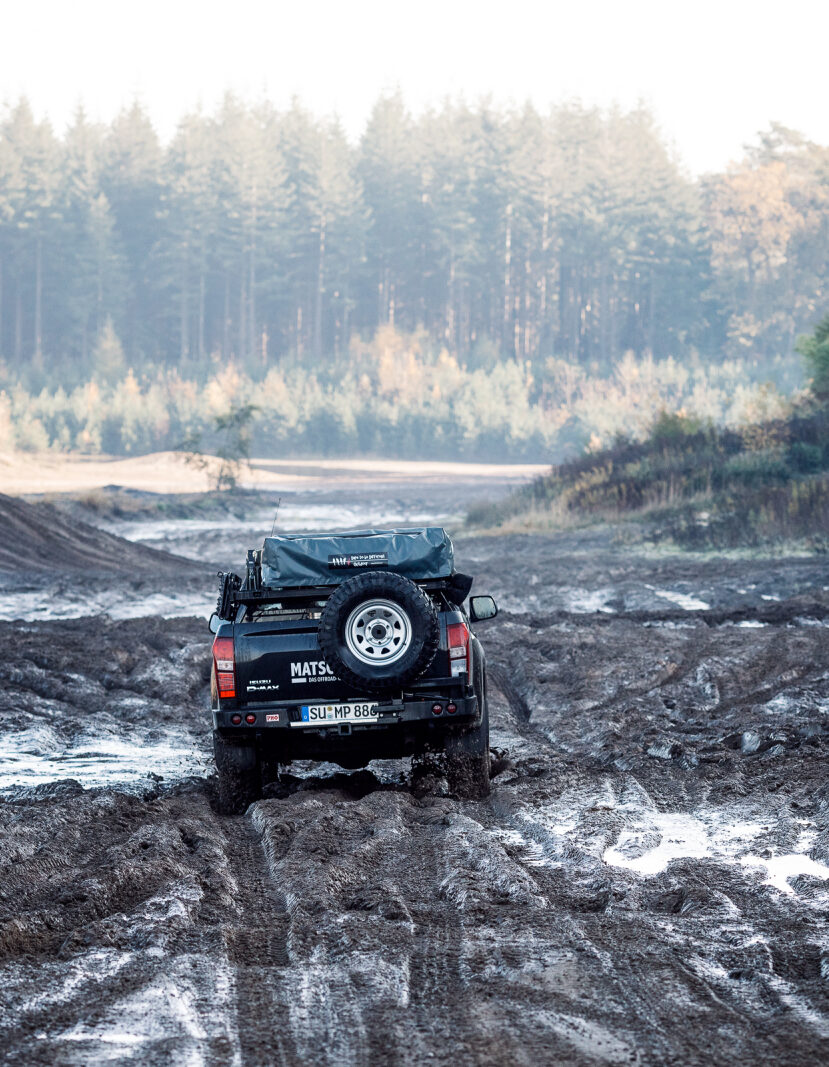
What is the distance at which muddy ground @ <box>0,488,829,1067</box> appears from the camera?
15.6ft

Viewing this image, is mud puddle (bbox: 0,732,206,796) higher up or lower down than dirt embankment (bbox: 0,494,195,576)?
lower down

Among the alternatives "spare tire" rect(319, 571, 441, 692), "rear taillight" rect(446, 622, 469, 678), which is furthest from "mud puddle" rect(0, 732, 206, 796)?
"rear taillight" rect(446, 622, 469, 678)

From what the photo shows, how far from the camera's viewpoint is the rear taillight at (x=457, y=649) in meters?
8.65

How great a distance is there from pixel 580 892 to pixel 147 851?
238cm

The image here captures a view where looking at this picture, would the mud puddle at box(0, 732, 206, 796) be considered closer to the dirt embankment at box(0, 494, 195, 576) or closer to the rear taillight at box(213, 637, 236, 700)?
the rear taillight at box(213, 637, 236, 700)

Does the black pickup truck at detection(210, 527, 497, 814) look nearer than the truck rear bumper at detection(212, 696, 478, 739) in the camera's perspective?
Yes

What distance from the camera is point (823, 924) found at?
5926 mm

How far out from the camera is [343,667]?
27.4 ft

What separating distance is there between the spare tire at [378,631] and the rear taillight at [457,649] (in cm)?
28

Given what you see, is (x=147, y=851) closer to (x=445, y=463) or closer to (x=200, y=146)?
(x=445, y=463)

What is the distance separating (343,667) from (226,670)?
80 cm

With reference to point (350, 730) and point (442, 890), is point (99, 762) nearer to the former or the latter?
point (350, 730)

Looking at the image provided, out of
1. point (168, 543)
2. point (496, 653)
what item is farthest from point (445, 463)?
point (496, 653)

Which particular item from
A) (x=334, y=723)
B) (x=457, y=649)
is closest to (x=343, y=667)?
(x=334, y=723)
